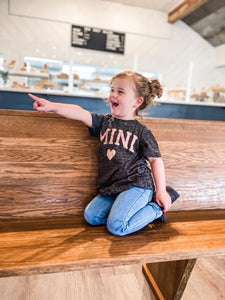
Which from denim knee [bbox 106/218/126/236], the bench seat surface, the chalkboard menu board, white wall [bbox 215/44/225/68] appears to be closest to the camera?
the bench seat surface

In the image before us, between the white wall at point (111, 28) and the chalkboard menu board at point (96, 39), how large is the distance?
13 centimetres

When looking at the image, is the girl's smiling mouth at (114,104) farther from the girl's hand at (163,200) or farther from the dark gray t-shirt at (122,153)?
the girl's hand at (163,200)

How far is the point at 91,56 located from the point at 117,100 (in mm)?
5917

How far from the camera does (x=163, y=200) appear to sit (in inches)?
43.3

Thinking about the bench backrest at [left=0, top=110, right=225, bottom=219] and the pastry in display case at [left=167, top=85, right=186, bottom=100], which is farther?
the pastry in display case at [left=167, top=85, right=186, bottom=100]

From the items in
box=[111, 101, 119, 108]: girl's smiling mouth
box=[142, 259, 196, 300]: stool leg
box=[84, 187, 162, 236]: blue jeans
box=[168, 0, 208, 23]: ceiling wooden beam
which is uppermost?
box=[168, 0, 208, 23]: ceiling wooden beam

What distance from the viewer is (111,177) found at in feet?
3.69

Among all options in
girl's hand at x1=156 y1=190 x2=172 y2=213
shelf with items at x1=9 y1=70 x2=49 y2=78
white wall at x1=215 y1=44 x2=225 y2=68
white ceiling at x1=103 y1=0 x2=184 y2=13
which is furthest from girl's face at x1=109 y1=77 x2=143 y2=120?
white wall at x1=215 y1=44 x2=225 y2=68

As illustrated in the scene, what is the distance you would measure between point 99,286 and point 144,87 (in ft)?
3.64

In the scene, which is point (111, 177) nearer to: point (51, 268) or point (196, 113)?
point (51, 268)

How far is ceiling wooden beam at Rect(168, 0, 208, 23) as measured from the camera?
574 centimetres

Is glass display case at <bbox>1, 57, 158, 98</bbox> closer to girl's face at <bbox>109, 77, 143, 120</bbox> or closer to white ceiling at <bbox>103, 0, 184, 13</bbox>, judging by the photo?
white ceiling at <bbox>103, 0, 184, 13</bbox>

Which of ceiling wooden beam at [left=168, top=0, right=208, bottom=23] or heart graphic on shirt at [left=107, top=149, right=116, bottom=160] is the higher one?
ceiling wooden beam at [left=168, top=0, right=208, bottom=23]

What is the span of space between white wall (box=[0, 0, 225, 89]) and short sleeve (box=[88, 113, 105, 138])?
521 cm
